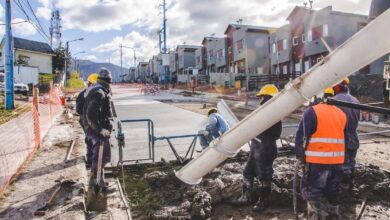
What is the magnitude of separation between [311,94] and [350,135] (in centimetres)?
312

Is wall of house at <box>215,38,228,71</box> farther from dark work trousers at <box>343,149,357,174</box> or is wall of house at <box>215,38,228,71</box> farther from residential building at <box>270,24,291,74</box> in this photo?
dark work trousers at <box>343,149,357,174</box>

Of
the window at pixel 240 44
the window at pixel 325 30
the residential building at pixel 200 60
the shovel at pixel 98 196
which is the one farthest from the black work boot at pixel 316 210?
the residential building at pixel 200 60

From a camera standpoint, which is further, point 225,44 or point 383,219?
point 225,44

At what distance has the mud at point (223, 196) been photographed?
5.04 m

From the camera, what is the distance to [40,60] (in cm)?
5031

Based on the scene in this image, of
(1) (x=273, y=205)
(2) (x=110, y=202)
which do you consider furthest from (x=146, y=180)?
(1) (x=273, y=205)

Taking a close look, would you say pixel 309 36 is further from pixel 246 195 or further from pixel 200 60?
pixel 246 195

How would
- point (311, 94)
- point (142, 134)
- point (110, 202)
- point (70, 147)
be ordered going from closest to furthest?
point (311, 94) → point (110, 202) → point (70, 147) → point (142, 134)

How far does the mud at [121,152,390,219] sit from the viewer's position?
5039 millimetres

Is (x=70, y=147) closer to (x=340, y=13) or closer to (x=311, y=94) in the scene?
(x=311, y=94)

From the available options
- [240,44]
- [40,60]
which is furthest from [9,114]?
[40,60]

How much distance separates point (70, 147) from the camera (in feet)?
27.6

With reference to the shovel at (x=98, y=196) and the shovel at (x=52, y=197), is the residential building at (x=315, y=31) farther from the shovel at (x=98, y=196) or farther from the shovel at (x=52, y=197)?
the shovel at (x=52, y=197)

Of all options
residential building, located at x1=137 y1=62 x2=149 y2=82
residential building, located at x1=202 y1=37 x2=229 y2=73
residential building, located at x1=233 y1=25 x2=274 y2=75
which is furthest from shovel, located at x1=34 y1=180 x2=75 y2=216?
residential building, located at x1=137 y1=62 x2=149 y2=82
